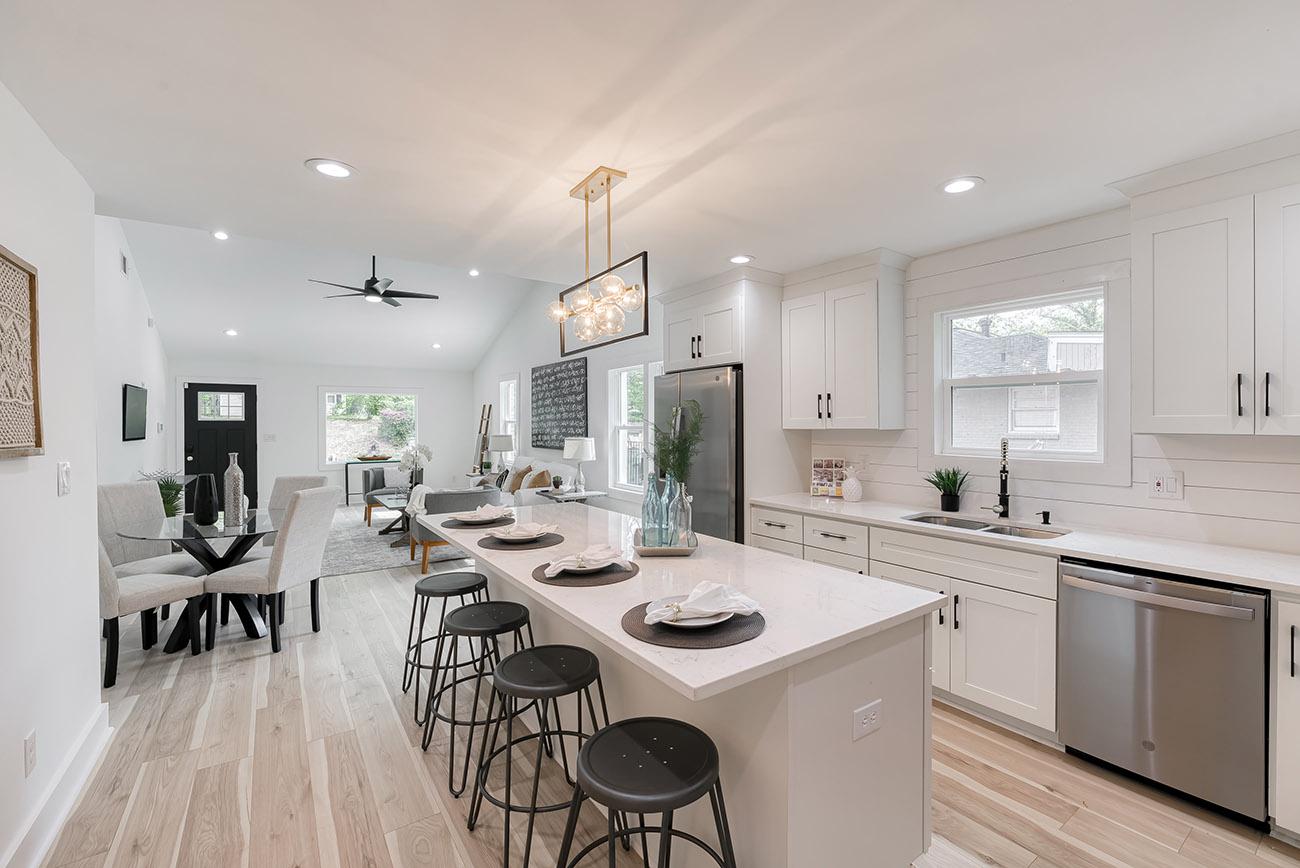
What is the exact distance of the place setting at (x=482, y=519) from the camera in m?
2.79

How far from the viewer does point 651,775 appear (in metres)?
1.33

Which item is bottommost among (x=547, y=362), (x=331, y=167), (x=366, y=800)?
(x=366, y=800)

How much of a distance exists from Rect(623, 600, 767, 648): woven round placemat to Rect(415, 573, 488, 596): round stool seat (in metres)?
1.51

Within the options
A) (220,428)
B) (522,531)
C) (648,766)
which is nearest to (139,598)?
(522,531)

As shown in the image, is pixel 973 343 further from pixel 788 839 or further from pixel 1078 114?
pixel 788 839

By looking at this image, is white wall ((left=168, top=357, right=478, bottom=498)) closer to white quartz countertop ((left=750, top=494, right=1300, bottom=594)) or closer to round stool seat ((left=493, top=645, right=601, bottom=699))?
round stool seat ((left=493, top=645, right=601, bottom=699))

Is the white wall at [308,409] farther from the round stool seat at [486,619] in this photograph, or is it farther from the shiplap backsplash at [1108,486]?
the shiplap backsplash at [1108,486]

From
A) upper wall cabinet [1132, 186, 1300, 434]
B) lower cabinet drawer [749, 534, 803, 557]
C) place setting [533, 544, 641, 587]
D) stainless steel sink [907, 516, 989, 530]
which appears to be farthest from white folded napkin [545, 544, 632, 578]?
upper wall cabinet [1132, 186, 1300, 434]

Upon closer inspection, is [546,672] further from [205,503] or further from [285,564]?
[205,503]

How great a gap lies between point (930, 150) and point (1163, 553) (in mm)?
1827

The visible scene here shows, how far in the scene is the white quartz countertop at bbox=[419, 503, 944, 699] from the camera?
1249 mm

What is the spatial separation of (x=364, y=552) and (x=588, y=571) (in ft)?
16.8

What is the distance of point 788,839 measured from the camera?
1390mm

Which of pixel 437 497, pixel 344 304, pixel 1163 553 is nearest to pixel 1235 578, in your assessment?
pixel 1163 553
